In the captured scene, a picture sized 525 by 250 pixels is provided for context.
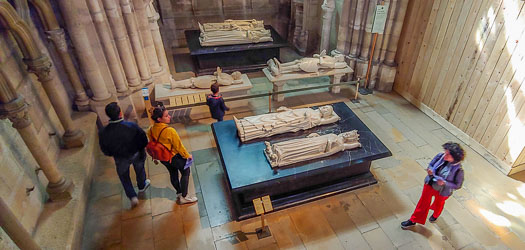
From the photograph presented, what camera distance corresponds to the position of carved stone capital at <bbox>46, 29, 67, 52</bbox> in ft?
13.8

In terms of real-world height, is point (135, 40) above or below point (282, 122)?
above

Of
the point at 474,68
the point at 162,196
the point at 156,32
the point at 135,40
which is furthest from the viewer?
the point at 156,32

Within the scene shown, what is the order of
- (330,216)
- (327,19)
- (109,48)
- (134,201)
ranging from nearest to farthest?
1. (330,216)
2. (134,201)
3. (109,48)
4. (327,19)

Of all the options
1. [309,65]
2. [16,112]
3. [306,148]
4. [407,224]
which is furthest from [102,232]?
[309,65]

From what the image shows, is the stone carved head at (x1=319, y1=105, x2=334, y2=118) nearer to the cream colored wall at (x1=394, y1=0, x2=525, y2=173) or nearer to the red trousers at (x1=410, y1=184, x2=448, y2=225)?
the red trousers at (x1=410, y1=184, x2=448, y2=225)

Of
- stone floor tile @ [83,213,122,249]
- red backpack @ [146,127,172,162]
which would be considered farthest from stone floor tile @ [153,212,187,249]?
red backpack @ [146,127,172,162]

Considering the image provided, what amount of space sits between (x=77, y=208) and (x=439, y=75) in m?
6.03

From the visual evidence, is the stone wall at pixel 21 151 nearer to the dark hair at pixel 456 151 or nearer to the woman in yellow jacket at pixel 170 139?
the woman in yellow jacket at pixel 170 139

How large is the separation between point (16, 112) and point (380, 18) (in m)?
5.79

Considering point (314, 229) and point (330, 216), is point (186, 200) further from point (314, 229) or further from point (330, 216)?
point (330, 216)

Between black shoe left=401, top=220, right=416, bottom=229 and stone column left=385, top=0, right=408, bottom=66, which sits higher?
stone column left=385, top=0, right=408, bottom=66

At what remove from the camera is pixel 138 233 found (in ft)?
12.1

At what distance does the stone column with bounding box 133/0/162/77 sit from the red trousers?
5045 mm

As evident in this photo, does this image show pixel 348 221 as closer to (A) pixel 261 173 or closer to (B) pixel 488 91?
(A) pixel 261 173
